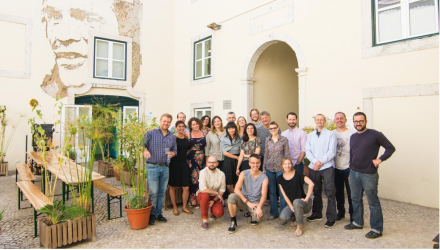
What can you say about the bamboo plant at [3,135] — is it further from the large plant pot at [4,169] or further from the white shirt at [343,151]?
the white shirt at [343,151]

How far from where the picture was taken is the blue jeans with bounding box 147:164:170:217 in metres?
4.36

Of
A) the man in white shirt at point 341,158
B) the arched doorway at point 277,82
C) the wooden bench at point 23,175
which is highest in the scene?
the arched doorway at point 277,82

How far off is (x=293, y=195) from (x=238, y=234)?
94cm

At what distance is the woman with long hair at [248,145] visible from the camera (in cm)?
479

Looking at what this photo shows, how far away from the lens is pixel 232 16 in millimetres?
9008

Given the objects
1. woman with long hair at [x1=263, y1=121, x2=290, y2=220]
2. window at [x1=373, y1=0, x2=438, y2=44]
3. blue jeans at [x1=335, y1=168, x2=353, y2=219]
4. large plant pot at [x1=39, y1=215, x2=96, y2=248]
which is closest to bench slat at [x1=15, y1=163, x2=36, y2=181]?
large plant pot at [x1=39, y1=215, x2=96, y2=248]

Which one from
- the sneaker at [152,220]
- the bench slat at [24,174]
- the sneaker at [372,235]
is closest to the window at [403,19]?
the sneaker at [372,235]

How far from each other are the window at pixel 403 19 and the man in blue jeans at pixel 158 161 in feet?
15.1

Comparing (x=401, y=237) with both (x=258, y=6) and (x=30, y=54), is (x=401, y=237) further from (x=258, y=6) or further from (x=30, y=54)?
(x=30, y=54)

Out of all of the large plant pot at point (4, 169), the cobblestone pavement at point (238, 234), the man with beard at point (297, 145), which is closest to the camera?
the cobblestone pavement at point (238, 234)

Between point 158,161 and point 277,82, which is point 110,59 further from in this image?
point 158,161

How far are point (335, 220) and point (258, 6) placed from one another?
6165mm

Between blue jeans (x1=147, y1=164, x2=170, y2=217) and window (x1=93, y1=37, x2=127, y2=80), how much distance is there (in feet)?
22.9

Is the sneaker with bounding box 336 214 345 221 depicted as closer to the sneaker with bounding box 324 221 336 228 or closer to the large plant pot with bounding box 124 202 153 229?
the sneaker with bounding box 324 221 336 228
